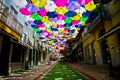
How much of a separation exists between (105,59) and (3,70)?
42.3ft

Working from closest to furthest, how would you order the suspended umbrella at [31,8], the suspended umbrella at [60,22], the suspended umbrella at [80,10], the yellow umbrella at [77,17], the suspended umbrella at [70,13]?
the suspended umbrella at [31,8]
the suspended umbrella at [80,10]
the suspended umbrella at [70,13]
the yellow umbrella at [77,17]
the suspended umbrella at [60,22]

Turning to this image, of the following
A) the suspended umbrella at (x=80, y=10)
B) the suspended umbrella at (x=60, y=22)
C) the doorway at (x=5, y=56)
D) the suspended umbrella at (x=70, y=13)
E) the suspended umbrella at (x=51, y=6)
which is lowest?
the doorway at (x=5, y=56)

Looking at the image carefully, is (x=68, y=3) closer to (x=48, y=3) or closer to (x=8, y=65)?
(x=48, y=3)

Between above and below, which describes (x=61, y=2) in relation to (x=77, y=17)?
above

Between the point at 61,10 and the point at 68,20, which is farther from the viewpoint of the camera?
the point at 68,20

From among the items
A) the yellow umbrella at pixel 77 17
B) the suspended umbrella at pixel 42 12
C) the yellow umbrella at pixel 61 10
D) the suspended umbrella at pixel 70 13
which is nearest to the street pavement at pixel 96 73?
→ the yellow umbrella at pixel 77 17

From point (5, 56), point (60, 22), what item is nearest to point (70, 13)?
point (60, 22)

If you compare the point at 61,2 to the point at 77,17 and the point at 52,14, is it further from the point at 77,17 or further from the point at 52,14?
the point at 77,17

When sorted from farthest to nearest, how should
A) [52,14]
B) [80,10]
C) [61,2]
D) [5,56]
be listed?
1. [52,14]
2. [80,10]
3. [5,56]
4. [61,2]

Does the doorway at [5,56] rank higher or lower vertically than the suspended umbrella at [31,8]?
lower

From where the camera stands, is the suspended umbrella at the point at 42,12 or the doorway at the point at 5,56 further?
the suspended umbrella at the point at 42,12

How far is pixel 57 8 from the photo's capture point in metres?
11.9

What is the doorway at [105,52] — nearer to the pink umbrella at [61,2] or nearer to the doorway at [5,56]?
the pink umbrella at [61,2]

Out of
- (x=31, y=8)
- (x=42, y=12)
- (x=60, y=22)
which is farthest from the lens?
(x=60, y=22)
